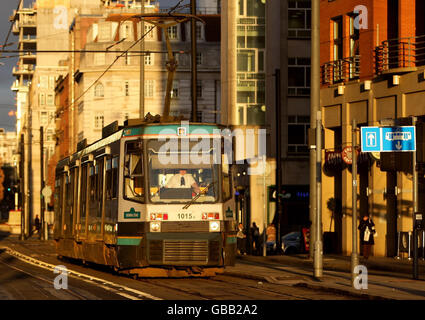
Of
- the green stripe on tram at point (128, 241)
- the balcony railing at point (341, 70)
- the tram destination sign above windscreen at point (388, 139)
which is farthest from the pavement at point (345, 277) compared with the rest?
the balcony railing at point (341, 70)

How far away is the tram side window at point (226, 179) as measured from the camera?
78.0ft

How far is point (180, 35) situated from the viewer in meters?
90.9

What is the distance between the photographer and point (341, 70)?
1597 inches

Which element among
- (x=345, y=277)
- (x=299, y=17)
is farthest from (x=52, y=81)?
(x=345, y=277)

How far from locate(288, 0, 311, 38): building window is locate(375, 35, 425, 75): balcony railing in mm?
22675

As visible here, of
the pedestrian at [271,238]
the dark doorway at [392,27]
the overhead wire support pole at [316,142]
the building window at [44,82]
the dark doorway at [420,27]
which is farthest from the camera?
the building window at [44,82]

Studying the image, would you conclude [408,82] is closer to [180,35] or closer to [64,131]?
[180,35]

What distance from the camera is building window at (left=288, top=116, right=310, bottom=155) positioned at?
60656 mm

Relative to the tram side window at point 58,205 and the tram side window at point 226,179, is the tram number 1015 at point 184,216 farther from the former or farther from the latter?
the tram side window at point 58,205

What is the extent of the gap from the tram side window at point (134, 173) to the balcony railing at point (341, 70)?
17.5 meters

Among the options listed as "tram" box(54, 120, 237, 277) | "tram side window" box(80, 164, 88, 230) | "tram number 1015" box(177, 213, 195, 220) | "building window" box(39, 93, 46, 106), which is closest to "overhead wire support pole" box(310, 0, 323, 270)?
"tram" box(54, 120, 237, 277)

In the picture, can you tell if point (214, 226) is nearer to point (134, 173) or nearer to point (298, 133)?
point (134, 173)
